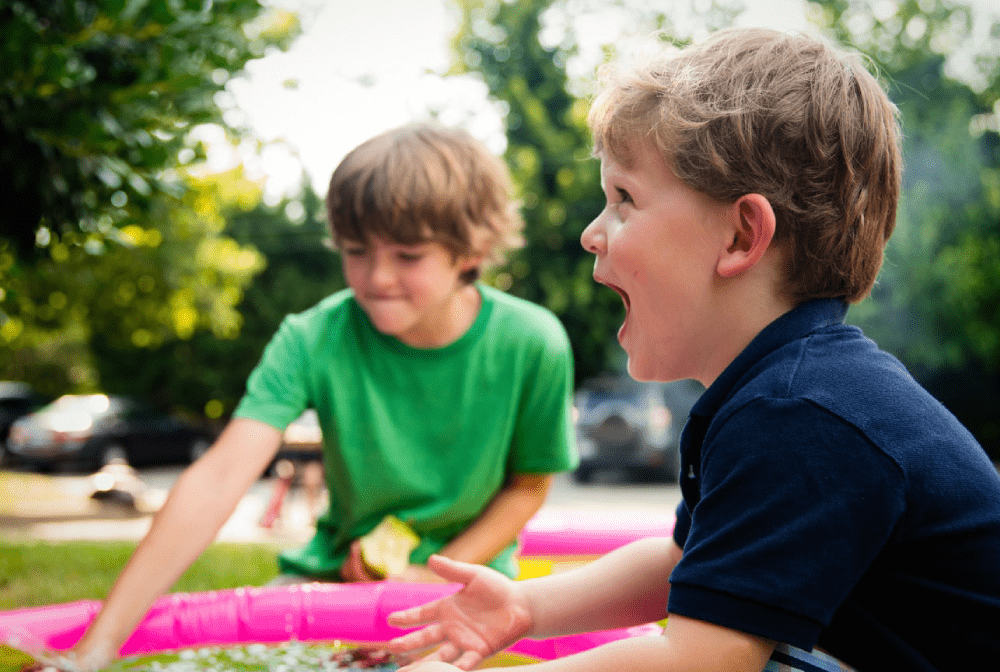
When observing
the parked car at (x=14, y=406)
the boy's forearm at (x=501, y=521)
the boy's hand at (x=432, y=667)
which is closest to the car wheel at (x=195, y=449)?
the parked car at (x=14, y=406)

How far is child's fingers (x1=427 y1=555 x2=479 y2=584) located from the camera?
56.2 inches

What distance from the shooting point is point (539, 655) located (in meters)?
2.08

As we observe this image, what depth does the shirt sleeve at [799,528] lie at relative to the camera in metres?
1.01

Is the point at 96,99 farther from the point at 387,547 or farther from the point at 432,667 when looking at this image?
the point at 432,667

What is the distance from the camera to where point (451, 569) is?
4.75 feet

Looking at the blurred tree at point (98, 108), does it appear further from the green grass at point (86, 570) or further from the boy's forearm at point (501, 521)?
the boy's forearm at point (501, 521)

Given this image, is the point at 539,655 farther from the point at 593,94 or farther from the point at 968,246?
the point at 968,246

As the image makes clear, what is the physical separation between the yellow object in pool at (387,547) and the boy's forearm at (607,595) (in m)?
0.91

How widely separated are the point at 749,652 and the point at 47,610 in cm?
174

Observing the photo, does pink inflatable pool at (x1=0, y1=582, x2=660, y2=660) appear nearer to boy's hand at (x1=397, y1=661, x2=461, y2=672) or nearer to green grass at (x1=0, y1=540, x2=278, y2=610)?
boy's hand at (x1=397, y1=661, x2=461, y2=672)

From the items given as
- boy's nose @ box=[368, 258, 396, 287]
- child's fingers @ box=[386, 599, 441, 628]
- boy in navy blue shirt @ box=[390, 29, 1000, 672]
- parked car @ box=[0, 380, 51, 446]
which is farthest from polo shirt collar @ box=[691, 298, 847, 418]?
parked car @ box=[0, 380, 51, 446]

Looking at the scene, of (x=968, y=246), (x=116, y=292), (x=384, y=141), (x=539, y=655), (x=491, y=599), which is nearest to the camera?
(x=491, y=599)

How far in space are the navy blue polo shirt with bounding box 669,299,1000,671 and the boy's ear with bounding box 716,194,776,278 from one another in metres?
0.14

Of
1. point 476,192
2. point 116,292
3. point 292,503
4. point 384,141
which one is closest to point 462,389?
point 476,192
